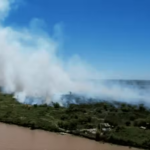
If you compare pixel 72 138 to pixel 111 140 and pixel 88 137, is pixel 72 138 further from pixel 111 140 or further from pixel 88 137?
pixel 111 140

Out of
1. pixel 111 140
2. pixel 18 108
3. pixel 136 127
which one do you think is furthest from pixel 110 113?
pixel 18 108

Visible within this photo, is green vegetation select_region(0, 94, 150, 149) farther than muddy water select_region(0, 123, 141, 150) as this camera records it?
Yes

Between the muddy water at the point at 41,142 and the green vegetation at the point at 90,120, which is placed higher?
the green vegetation at the point at 90,120

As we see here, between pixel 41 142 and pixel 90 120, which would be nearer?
pixel 41 142

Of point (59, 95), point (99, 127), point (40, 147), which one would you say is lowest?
point (40, 147)

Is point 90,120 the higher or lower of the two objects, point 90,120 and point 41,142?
the higher
